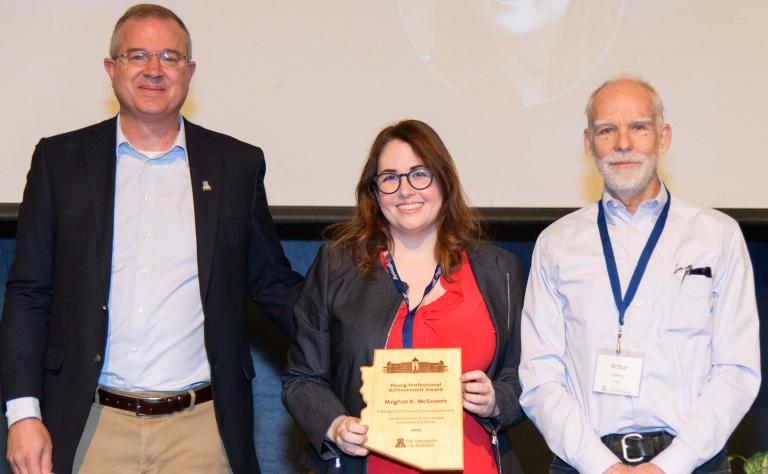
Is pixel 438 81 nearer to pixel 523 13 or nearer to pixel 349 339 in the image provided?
pixel 523 13

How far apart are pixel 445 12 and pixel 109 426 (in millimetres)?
2120

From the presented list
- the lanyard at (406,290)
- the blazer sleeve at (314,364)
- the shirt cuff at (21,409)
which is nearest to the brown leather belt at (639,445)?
the lanyard at (406,290)

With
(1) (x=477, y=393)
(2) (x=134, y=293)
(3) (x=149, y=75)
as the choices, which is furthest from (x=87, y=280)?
(1) (x=477, y=393)

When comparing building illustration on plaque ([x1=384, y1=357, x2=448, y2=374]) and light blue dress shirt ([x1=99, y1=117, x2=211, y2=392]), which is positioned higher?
light blue dress shirt ([x1=99, y1=117, x2=211, y2=392])

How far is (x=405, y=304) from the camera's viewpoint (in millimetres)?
2961

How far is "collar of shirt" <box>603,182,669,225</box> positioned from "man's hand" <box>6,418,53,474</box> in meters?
1.80

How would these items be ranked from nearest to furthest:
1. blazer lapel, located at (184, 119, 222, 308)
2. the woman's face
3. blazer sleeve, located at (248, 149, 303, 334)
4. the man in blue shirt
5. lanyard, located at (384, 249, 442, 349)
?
the man in blue shirt < lanyard, located at (384, 249, 442, 349) < the woman's face < blazer lapel, located at (184, 119, 222, 308) < blazer sleeve, located at (248, 149, 303, 334)

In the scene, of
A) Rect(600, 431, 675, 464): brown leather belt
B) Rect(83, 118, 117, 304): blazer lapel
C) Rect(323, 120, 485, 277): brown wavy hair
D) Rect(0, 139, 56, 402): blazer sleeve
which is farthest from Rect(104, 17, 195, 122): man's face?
Rect(600, 431, 675, 464): brown leather belt

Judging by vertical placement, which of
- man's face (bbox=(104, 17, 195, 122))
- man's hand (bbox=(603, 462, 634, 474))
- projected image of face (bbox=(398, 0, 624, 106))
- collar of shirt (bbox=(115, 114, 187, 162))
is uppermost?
projected image of face (bbox=(398, 0, 624, 106))

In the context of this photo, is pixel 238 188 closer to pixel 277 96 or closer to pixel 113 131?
pixel 113 131

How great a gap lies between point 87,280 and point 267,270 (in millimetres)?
621

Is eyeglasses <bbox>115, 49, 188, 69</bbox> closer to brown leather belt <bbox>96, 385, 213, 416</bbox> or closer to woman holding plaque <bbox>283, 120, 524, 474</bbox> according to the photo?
woman holding plaque <bbox>283, 120, 524, 474</bbox>

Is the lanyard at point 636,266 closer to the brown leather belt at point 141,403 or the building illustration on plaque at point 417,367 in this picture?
the building illustration on plaque at point 417,367

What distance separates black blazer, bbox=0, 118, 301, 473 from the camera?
3000 mm
